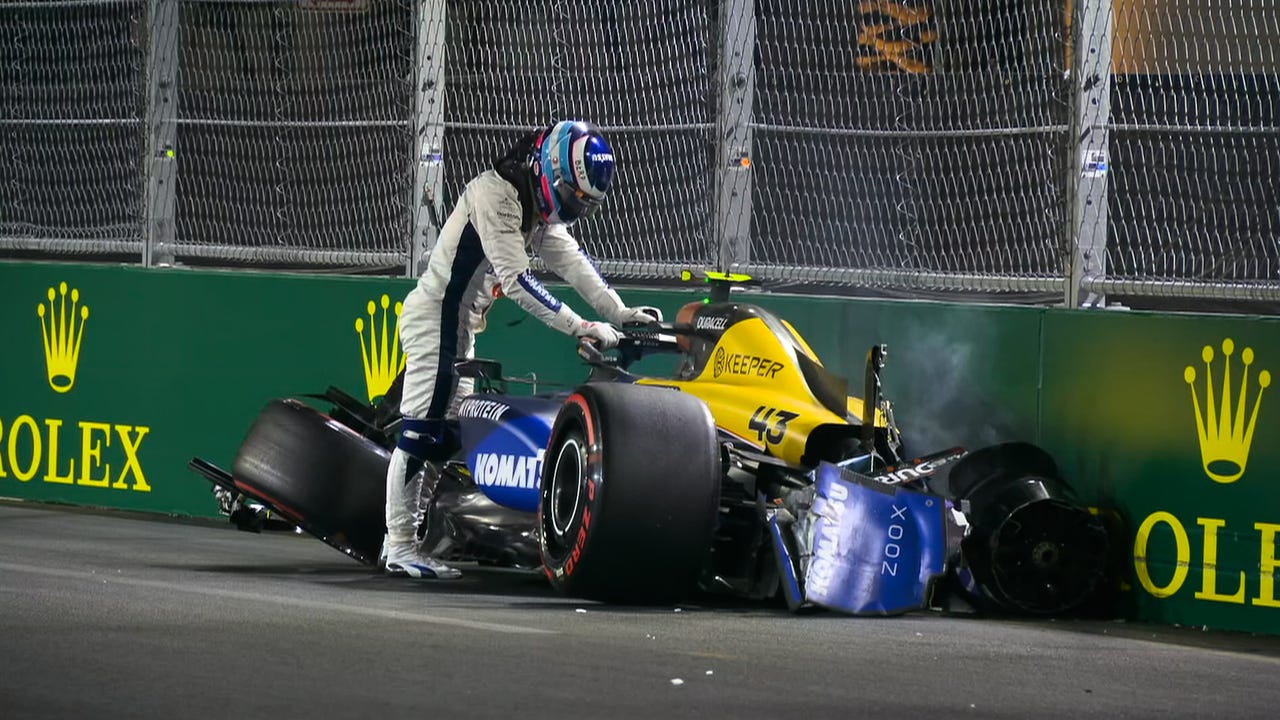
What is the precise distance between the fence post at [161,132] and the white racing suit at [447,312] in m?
3.46

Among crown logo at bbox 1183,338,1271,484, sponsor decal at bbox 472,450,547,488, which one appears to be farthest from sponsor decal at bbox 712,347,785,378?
crown logo at bbox 1183,338,1271,484

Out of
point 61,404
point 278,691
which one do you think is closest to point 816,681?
point 278,691

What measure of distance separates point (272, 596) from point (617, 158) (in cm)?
396

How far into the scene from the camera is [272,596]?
28.1 feet

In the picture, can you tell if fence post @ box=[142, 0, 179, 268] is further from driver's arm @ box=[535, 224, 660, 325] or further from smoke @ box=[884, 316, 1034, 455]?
smoke @ box=[884, 316, 1034, 455]

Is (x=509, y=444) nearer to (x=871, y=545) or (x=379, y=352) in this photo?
(x=871, y=545)

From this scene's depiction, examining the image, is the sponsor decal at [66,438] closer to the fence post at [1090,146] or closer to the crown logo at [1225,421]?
the fence post at [1090,146]

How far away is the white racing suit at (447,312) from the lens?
9562 millimetres

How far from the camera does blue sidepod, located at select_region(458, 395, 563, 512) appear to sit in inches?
367

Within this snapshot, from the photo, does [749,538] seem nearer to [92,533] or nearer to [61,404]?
[92,533]

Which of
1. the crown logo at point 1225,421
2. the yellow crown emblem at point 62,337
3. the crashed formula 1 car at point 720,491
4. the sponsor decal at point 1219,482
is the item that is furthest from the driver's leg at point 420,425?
the yellow crown emblem at point 62,337

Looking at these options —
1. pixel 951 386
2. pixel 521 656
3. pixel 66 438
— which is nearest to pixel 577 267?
pixel 951 386

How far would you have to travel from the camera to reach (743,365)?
9617mm

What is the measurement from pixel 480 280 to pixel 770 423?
A: 1479mm
